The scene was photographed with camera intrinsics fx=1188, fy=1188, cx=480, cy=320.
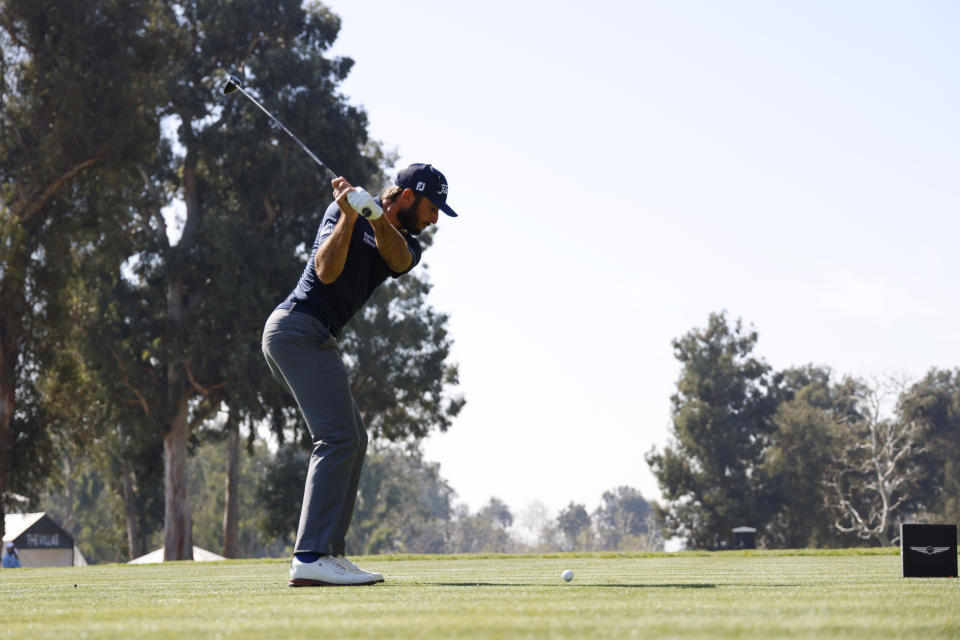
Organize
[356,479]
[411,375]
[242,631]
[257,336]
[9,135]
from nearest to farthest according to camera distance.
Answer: [242,631] < [356,479] < [9,135] < [257,336] < [411,375]

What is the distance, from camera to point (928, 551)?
6.53 metres

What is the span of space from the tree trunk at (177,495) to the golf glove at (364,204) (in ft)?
105

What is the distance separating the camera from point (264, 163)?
36.6 metres

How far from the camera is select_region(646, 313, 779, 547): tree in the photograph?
63.8 m

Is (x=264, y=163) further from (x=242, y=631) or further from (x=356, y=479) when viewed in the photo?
(x=242, y=631)

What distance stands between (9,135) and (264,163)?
9.28m

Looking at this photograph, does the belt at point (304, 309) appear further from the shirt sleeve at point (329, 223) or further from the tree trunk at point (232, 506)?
the tree trunk at point (232, 506)

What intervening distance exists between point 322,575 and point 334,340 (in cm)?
127

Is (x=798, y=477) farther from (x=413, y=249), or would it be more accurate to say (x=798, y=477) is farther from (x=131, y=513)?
(x=413, y=249)

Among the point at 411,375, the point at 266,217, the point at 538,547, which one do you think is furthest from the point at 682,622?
the point at 538,547

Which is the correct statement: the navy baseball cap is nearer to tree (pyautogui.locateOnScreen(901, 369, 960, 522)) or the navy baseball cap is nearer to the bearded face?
the bearded face

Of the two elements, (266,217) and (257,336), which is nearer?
(257,336)

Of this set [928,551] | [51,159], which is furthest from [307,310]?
[51,159]

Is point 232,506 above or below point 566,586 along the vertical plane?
below
